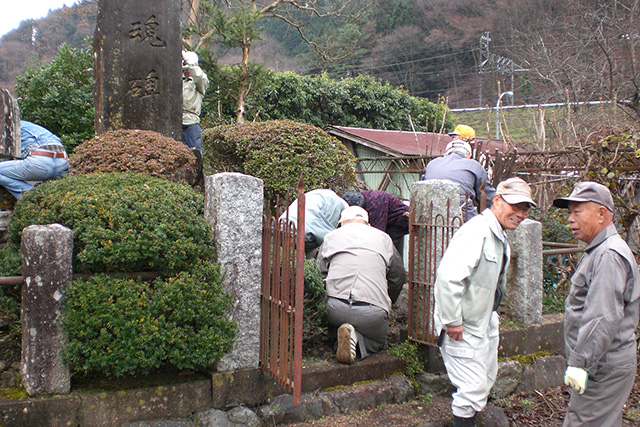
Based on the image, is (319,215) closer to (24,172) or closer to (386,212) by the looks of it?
(386,212)

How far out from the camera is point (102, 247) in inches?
129

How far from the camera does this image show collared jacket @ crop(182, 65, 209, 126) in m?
6.84

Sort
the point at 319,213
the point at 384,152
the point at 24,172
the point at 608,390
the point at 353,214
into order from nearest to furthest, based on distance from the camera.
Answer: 1. the point at 608,390
2. the point at 24,172
3. the point at 353,214
4. the point at 319,213
5. the point at 384,152

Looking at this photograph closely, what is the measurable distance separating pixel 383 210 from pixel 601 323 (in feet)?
9.83

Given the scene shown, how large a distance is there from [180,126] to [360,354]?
3.36m

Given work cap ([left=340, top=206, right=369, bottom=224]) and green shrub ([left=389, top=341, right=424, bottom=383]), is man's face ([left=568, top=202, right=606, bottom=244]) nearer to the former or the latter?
green shrub ([left=389, top=341, right=424, bottom=383])

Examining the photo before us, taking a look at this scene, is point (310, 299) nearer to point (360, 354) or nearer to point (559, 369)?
point (360, 354)

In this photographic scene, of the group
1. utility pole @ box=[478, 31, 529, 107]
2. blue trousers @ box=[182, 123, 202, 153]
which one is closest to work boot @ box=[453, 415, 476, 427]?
blue trousers @ box=[182, 123, 202, 153]

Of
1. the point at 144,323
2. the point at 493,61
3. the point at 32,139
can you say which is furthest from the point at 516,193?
the point at 493,61

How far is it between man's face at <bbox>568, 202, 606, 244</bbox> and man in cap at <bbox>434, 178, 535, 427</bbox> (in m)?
0.26

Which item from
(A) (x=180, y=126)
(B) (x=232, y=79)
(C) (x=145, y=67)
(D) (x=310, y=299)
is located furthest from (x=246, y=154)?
(B) (x=232, y=79)

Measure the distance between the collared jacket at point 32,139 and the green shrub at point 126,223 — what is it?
1.25 metres

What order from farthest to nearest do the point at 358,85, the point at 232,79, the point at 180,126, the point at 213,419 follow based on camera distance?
the point at 358,85 < the point at 232,79 < the point at 180,126 < the point at 213,419

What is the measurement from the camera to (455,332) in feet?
11.3
